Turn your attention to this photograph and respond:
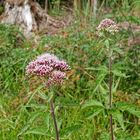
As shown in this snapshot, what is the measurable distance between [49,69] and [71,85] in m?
1.97

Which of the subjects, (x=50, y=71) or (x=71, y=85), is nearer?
(x=50, y=71)

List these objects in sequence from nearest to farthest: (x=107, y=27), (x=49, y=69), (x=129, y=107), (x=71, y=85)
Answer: (x=49, y=69), (x=129, y=107), (x=107, y=27), (x=71, y=85)

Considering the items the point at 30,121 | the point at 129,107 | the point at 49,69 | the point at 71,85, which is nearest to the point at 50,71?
the point at 49,69

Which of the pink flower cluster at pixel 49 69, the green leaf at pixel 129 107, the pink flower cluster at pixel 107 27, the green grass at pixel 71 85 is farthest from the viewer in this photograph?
the green grass at pixel 71 85

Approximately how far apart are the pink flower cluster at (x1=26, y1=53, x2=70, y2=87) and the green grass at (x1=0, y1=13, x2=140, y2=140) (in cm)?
99

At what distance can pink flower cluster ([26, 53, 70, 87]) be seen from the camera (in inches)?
92.0

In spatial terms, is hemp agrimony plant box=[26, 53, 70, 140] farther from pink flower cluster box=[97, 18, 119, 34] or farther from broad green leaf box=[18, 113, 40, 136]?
pink flower cluster box=[97, 18, 119, 34]

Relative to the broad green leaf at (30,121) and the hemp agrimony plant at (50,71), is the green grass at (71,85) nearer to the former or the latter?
the broad green leaf at (30,121)

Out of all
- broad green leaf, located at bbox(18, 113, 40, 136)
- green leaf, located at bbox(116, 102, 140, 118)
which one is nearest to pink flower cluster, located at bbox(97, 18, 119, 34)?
green leaf, located at bbox(116, 102, 140, 118)

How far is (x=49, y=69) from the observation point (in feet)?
7.73

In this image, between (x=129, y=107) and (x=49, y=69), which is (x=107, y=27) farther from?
(x=49, y=69)

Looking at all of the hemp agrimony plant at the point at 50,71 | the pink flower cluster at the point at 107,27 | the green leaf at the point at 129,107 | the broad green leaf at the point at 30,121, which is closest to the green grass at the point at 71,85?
the pink flower cluster at the point at 107,27

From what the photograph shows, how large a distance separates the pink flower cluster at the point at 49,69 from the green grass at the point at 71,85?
0.99 m

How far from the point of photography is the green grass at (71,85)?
3.79m
